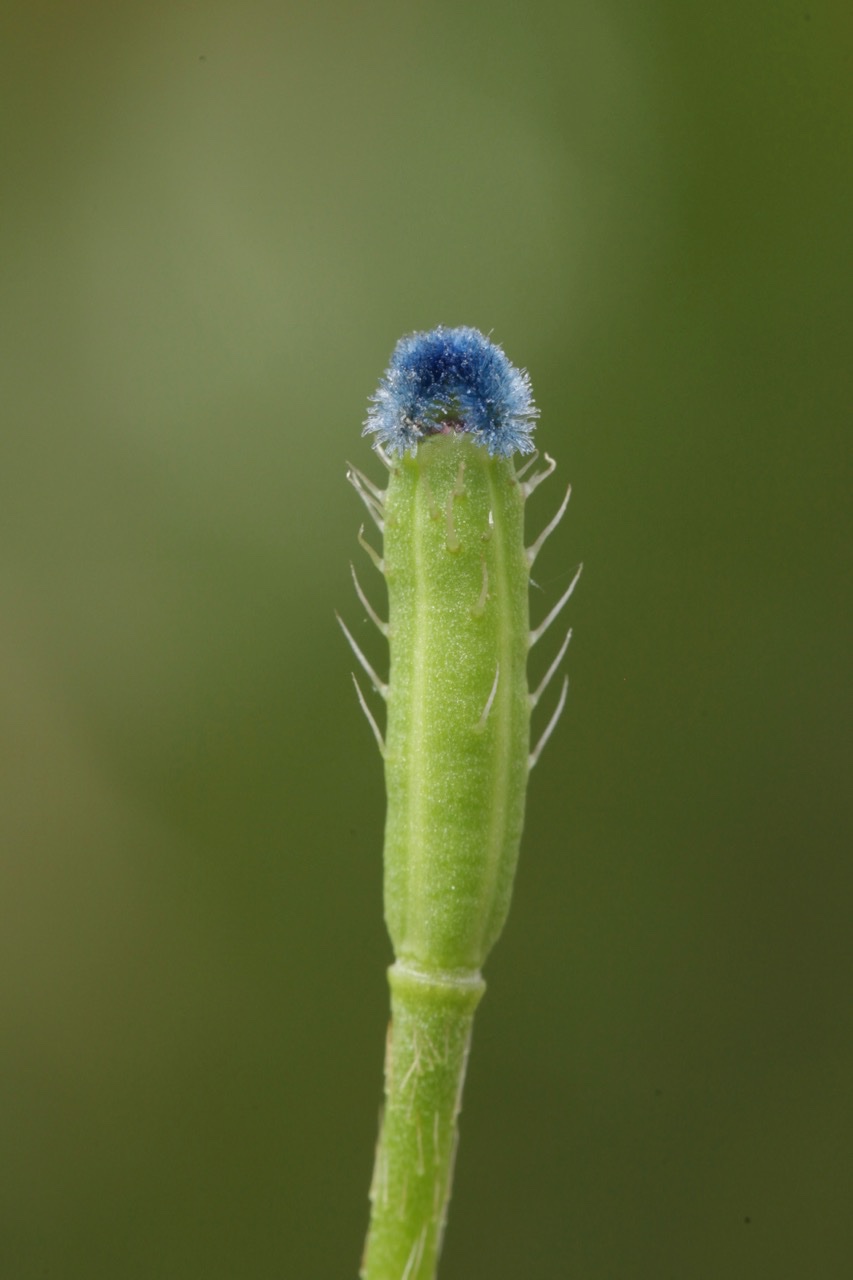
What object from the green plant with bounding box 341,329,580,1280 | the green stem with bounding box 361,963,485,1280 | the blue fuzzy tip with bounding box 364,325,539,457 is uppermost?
the blue fuzzy tip with bounding box 364,325,539,457

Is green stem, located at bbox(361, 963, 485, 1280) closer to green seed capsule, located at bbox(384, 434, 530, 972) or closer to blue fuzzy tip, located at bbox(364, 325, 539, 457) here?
green seed capsule, located at bbox(384, 434, 530, 972)

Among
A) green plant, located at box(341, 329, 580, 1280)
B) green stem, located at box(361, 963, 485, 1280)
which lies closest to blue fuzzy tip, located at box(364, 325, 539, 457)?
green plant, located at box(341, 329, 580, 1280)

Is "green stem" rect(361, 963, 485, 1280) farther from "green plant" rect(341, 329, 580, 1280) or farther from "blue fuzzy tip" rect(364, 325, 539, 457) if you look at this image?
"blue fuzzy tip" rect(364, 325, 539, 457)

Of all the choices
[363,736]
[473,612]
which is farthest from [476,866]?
[363,736]

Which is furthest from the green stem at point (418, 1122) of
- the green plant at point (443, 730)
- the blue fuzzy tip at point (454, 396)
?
the blue fuzzy tip at point (454, 396)

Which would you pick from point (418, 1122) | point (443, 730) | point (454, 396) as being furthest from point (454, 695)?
point (418, 1122)

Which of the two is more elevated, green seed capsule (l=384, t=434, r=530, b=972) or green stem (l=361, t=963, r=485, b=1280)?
green seed capsule (l=384, t=434, r=530, b=972)

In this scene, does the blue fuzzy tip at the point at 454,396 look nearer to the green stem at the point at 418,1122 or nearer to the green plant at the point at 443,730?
the green plant at the point at 443,730

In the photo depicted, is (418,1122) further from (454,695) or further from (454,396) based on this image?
(454,396)
